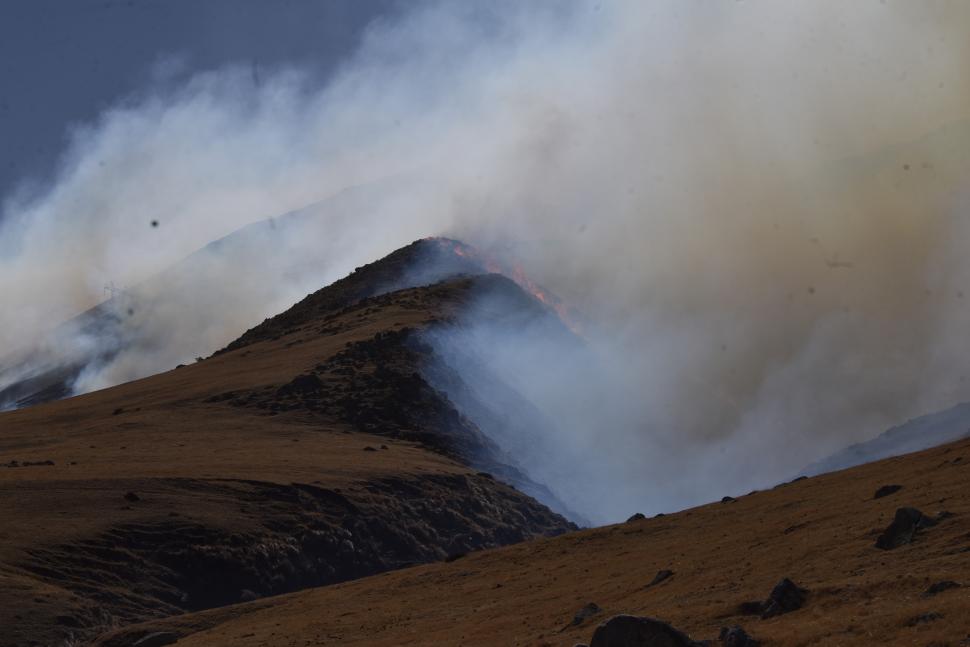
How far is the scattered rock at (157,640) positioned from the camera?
69.2 metres

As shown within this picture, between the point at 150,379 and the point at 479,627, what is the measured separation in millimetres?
131414

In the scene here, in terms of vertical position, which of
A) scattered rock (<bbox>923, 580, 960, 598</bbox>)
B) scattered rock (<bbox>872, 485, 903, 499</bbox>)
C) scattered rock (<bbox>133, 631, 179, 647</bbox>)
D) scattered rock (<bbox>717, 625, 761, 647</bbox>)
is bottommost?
scattered rock (<bbox>923, 580, 960, 598</bbox>)

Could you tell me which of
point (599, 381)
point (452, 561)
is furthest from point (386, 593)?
point (599, 381)

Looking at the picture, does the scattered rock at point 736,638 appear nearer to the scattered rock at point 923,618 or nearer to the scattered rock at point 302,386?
the scattered rock at point 923,618

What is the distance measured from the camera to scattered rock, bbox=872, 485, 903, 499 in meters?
61.1

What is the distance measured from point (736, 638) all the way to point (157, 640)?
140ft

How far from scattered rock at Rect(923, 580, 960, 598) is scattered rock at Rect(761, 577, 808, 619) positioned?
4.71 m

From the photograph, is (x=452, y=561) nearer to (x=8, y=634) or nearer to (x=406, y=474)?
(x=8, y=634)

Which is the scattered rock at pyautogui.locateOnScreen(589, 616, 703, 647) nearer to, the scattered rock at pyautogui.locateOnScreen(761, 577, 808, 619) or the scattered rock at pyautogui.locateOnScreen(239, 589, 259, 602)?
the scattered rock at pyautogui.locateOnScreen(761, 577, 808, 619)

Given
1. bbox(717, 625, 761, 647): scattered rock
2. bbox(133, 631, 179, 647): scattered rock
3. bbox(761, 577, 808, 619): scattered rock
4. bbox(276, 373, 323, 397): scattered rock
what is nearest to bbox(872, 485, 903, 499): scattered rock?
bbox(761, 577, 808, 619): scattered rock

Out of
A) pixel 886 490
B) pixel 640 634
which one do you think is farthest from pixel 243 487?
pixel 640 634

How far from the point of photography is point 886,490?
61344 mm

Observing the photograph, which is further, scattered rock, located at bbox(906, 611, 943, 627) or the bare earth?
the bare earth

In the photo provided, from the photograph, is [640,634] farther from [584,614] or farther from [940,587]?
[584,614]
